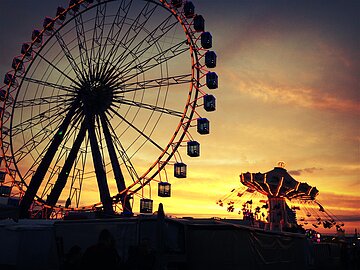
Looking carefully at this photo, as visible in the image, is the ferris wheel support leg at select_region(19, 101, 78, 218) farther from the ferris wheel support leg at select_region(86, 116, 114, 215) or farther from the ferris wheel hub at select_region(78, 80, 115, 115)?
the ferris wheel support leg at select_region(86, 116, 114, 215)

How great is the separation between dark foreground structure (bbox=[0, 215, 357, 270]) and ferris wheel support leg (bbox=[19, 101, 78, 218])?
A: 432 inches

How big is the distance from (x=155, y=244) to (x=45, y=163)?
17828 mm

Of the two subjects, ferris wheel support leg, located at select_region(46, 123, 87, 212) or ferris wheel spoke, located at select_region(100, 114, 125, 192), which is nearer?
ferris wheel spoke, located at select_region(100, 114, 125, 192)

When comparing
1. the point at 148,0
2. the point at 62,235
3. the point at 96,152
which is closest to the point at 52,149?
the point at 96,152

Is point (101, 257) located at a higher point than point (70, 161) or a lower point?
lower

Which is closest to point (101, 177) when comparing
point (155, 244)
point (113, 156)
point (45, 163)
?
point (113, 156)

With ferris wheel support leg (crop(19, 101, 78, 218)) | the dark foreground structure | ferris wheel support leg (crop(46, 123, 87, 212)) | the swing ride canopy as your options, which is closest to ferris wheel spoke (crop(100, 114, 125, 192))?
ferris wheel support leg (crop(46, 123, 87, 212))

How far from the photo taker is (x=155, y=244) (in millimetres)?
9984

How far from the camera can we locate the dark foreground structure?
10.5 metres

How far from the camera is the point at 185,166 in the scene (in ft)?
83.4

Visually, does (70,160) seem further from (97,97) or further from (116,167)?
A: (97,97)

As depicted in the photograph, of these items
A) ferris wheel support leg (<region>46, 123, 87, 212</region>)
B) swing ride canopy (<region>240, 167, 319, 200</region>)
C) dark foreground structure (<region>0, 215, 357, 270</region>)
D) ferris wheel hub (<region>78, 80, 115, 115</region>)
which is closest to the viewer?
dark foreground structure (<region>0, 215, 357, 270</region>)

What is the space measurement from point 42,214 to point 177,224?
18988 mm

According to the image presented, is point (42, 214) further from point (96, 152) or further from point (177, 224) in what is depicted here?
point (177, 224)
